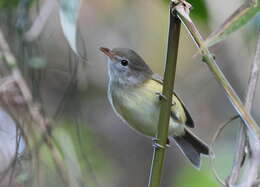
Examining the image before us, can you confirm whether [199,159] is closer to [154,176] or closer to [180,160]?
[154,176]

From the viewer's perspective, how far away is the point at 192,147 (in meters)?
3.31

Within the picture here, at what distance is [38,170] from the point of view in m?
2.31

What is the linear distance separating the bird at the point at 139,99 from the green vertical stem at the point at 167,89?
112 cm

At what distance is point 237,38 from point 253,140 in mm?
2894

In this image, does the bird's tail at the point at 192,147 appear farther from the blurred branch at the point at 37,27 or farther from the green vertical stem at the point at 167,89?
the green vertical stem at the point at 167,89

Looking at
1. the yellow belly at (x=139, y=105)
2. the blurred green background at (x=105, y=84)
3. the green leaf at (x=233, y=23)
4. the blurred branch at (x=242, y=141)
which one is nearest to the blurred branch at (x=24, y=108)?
the yellow belly at (x=139, y=105)

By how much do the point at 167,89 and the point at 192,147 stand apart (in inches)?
70.1

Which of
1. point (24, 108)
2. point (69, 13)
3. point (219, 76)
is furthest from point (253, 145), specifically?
point (24, 108)

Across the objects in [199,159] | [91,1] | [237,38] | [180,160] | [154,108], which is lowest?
[180,160]

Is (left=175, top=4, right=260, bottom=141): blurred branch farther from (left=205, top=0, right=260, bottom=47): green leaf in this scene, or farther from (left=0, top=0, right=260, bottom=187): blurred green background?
(left=0, top=0, right=260, bottom=187): blurred green background

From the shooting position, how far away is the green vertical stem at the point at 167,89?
1.54 metres

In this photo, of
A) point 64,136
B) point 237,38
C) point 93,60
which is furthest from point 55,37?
point 64,136

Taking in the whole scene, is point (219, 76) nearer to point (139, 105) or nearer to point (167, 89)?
point (167, 89)

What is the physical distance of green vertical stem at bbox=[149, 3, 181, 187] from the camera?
5.04 ft
